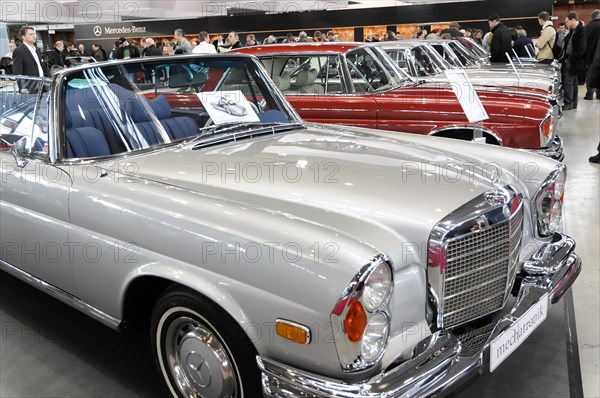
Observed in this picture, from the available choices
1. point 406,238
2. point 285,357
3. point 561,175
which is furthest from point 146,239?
point 561,175

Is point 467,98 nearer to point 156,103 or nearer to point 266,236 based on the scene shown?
point 156,103

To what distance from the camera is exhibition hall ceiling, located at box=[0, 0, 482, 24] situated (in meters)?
23.0

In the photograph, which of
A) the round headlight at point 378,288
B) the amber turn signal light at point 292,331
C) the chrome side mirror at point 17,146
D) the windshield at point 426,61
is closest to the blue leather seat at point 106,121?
the chrome side mirror at point 17,146

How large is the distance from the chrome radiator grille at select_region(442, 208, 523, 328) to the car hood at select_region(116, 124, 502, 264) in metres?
0.15

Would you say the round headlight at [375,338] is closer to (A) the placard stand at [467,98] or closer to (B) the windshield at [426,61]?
(A) the placard stand at [467,98]

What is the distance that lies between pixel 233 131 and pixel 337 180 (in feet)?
2.96

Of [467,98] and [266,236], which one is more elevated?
[467,98]

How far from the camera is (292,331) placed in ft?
5.88

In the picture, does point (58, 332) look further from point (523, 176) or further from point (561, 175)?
A: point (561, 175)

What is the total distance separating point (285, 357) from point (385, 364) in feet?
1.11

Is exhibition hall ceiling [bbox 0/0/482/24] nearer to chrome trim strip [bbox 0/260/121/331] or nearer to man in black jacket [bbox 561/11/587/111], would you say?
man in black jacket [bbox 561/11/587/111]

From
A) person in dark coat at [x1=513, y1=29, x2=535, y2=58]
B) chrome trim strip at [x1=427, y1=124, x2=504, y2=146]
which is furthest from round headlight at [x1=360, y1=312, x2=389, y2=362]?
person in dark coat at [x1=513, y1=29, x2=535, y2=58]

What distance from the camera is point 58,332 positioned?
3.21 meters

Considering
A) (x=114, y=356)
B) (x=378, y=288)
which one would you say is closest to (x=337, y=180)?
(x=378, y=288)
